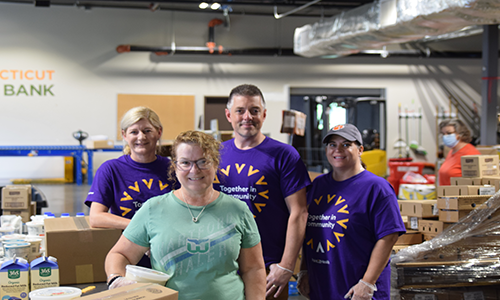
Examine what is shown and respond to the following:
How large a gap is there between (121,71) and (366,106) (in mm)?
5837

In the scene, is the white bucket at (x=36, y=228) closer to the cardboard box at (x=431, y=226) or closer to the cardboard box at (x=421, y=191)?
the cardboard box at (x=431, y=226)

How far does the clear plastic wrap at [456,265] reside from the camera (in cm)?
245

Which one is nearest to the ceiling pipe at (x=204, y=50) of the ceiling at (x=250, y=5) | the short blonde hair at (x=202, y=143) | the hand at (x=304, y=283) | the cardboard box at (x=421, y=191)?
the ceiling at (x=250, y=5)

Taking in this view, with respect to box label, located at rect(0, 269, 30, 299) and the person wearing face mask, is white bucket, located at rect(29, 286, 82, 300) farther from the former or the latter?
the person wearing face mask

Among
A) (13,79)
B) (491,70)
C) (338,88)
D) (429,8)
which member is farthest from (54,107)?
(491,70)

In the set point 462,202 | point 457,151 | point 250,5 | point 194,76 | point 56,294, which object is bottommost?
point 56,294

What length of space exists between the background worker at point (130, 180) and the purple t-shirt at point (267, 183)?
32 centimetres

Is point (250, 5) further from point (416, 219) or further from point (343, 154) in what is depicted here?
point (343, 154)

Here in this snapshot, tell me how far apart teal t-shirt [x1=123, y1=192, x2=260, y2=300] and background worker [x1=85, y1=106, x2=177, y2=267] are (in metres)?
0.50

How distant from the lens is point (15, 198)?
→ 3.51 metres

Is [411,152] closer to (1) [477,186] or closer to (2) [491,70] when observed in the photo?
(2) [491,70]

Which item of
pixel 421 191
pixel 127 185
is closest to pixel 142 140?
pixel 127 185

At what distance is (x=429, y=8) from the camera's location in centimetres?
500

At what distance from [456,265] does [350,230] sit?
3.39ft
